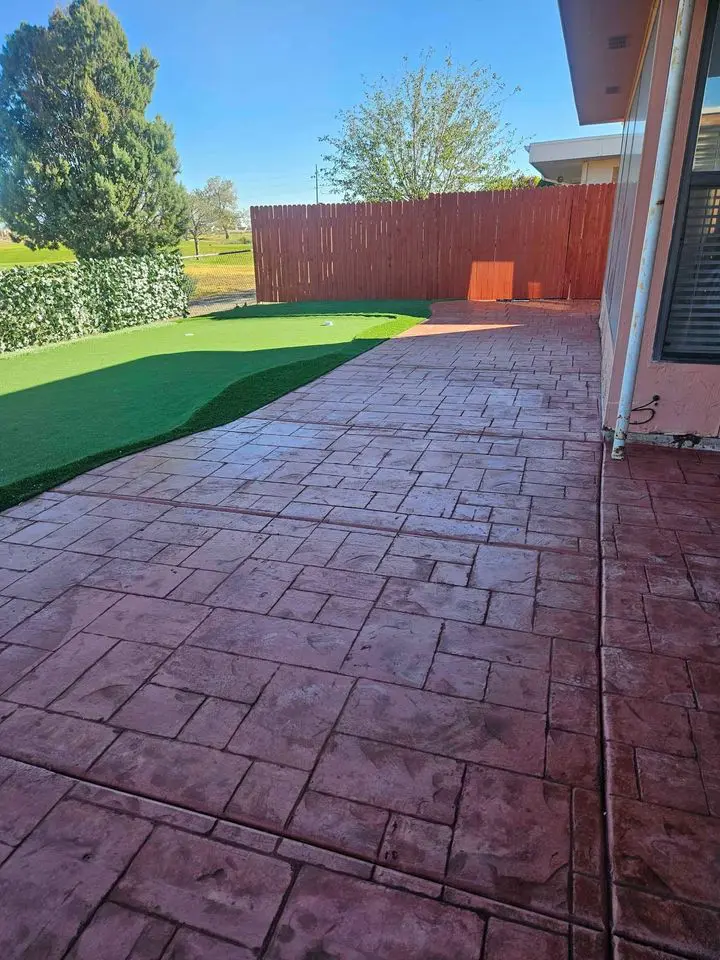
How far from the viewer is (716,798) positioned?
153cm

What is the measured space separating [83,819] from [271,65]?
95.5 feet

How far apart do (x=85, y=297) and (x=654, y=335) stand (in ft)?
29.4

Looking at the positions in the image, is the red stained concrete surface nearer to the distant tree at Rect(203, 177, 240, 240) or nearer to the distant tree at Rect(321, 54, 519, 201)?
the distant tree at Rect(321, 54, 519, 201)

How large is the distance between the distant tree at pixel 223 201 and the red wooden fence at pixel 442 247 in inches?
1242

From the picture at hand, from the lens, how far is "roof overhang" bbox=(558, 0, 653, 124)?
4.27 metres

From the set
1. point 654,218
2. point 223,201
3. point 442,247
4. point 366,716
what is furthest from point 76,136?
point 223,201

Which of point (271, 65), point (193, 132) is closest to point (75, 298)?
point (271, 65)

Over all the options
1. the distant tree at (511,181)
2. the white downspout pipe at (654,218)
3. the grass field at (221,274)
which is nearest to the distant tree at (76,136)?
the grass field at (221,274)

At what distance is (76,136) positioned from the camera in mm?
11625

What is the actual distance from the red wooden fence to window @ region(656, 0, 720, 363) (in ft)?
29.0

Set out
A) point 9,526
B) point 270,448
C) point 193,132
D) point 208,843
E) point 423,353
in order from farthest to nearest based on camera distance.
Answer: point 193,132 < point 423,353 < point 270,448 < point 9,526 < point 208,843

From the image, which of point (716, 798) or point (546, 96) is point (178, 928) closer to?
point (716, 798)

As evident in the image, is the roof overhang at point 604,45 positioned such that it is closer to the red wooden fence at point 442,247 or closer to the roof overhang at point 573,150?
the red wooden fence at point 442,247

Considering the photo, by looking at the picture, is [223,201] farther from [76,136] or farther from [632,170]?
[632,170]
